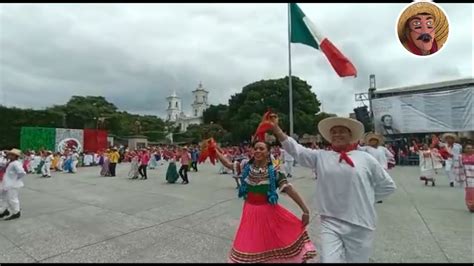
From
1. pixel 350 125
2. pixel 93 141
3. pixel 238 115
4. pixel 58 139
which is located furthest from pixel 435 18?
pixel 238 115

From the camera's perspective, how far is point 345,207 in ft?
8.94

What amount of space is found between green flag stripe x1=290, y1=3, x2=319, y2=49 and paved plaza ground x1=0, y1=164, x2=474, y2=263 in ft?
9.90

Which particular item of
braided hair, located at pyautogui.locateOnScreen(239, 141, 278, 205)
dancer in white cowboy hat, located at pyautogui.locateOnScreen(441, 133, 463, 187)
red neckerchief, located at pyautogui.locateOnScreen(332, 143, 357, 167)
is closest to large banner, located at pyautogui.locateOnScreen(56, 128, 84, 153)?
dancer in white cowboy hat, located at pyautogui.locateOnScreen(441, 133, 463, 187)

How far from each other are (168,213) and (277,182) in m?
4.20

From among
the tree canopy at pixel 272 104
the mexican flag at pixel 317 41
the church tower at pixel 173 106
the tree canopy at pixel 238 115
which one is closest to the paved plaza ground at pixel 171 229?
the mexican flag at pixel 317 41

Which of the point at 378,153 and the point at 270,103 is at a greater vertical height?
the point at 270,103

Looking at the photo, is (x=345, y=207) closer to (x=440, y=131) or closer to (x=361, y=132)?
(x=361, y=132)

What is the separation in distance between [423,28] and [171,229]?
4945 millimetres


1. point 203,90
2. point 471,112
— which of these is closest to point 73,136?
point 471,112

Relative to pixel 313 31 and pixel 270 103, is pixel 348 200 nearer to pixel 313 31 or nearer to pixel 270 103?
pixel 313 31

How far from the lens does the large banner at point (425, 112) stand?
77.4 ft

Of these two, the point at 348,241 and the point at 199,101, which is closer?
the point at 348,241

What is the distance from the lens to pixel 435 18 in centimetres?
436

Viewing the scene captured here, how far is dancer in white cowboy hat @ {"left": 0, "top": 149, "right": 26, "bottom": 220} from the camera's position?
22.3ft
